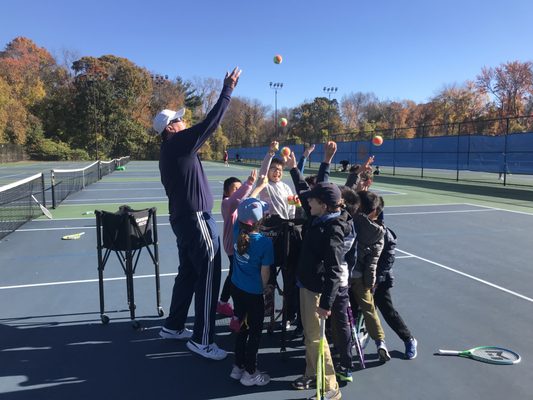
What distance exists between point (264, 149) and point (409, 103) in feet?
135

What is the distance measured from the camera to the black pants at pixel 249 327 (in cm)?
337

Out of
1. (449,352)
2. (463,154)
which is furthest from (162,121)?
(463,154)

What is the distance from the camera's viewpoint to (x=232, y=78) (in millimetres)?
3709

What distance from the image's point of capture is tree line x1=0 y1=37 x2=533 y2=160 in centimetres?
5650

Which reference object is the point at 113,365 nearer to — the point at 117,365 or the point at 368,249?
the point at 117,365

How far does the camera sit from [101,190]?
61.8ft

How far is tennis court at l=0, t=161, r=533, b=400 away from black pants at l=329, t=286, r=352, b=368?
0.73ft

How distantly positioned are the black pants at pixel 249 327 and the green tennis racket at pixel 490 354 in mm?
1745

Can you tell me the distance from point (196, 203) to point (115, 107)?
66329 millimetres

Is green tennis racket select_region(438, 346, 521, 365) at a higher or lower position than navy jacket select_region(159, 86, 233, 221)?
lower

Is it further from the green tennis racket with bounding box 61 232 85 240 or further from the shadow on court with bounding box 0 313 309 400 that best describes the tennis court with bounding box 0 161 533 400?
the green tennis racket with bounding box 61 232 85 240

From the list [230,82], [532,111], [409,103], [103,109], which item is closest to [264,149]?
[103,109]

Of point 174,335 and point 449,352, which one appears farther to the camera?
point 174,335

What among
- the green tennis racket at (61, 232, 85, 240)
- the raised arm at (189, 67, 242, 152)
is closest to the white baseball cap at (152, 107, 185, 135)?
the raised arm at (189, 67, 242, 152)
